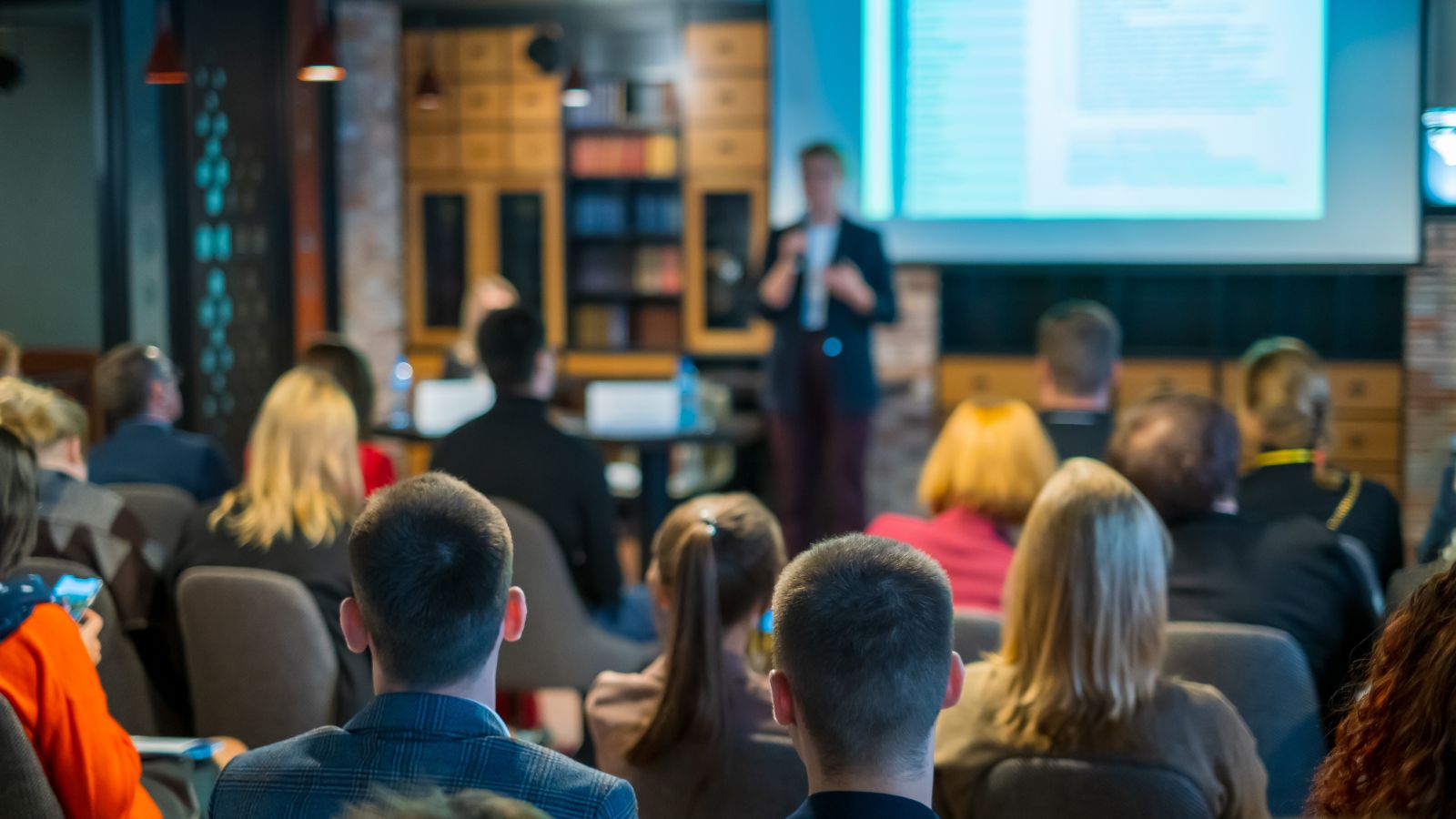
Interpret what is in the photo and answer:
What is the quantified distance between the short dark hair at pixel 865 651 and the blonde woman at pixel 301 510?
161cm

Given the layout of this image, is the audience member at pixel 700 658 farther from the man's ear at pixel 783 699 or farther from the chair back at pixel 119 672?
the chair back at pixel 119 672

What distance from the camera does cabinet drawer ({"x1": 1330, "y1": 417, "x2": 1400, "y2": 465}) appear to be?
616 centimetres

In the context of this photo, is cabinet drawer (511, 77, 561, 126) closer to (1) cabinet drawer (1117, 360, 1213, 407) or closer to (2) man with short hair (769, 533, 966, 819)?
(1) cabinet drawer (1117, 360, 1213, 407)

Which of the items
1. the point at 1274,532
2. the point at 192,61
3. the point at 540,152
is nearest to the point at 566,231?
the point at 540,152

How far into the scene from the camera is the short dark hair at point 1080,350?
13.5 feet

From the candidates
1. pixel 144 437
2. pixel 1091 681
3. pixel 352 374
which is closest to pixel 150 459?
pixel 144 437

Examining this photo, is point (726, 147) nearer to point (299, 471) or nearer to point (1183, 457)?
point (299, 471)

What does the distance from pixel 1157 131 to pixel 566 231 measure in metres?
3.07

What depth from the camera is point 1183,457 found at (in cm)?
268

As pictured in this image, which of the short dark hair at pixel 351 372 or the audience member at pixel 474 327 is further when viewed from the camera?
the audience member at pixel 474 327

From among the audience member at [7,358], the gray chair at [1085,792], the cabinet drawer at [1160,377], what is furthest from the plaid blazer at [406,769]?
the cabinet drawer at [1160,377]

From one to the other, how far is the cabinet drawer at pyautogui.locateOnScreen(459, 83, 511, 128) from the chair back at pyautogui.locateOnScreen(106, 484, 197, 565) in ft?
15.6

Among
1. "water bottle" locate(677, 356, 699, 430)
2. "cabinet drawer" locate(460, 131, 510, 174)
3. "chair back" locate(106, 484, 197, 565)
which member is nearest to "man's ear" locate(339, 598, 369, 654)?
"chair back" locate(106, 484, 197, 565)

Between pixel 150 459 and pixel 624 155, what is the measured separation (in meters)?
4.20
